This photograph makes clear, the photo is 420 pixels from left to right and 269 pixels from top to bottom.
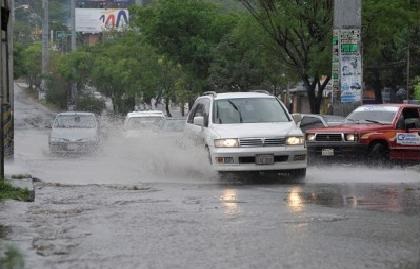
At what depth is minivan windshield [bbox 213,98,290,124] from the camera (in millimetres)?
15930

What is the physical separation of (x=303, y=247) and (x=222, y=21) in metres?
32.4

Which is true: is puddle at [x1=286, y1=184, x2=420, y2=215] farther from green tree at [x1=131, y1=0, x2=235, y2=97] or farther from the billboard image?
green tree at [x1=131, y1=0, x2=235, y2=97]

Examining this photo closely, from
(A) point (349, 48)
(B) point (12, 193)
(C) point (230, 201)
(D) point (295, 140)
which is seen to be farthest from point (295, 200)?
(A) point (349, 48)

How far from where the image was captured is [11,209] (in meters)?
10.8

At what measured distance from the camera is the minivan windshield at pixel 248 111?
52.3 feet

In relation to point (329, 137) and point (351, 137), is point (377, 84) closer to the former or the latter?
point (329, 137)

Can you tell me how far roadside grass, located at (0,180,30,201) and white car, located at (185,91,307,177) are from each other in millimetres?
3990

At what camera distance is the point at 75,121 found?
2794 cm

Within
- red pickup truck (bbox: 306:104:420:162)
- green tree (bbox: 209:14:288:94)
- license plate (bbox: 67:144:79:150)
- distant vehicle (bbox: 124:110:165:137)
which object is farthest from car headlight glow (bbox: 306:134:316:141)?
green tree (bbox: 209:14:288:94)

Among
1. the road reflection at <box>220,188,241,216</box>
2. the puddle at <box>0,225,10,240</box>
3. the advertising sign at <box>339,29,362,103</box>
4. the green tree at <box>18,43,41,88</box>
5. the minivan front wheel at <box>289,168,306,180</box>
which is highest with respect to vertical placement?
the green tree at <box>18,43,41,88</box>

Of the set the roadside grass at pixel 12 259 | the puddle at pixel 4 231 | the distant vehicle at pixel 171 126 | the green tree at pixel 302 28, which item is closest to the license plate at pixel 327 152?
the distant vehicle at pixel 171 126

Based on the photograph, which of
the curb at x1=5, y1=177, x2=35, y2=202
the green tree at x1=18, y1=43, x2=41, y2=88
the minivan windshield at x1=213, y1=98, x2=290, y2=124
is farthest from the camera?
the green tree at x1=18, y1=43, x2=41, y2=88

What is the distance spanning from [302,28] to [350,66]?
7.07m

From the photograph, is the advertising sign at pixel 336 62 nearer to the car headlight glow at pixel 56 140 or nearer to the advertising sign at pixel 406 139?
the advertising sign at pixel 406 139
